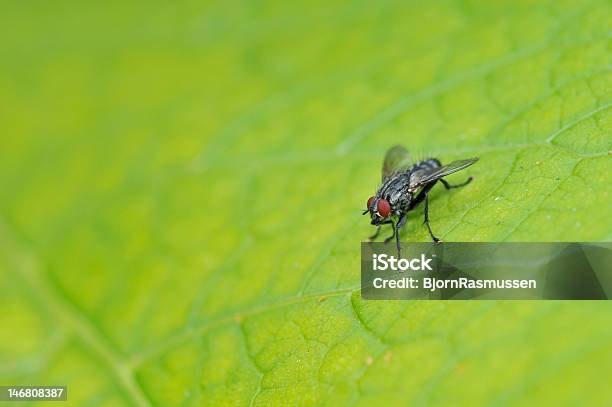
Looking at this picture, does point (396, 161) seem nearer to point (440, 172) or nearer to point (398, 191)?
point (398, 191)

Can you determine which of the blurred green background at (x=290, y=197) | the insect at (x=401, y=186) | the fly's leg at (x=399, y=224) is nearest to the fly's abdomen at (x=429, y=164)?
the insect at (x=401, y=186)

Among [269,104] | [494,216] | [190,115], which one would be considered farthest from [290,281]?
[190,115]

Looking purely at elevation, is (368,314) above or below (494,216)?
below

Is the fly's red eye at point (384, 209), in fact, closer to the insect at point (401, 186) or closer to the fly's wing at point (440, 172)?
the insect at point (401, 186)

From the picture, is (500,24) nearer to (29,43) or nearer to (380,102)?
(380,102)

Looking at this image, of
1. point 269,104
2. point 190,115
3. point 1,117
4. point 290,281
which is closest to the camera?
point 290,281

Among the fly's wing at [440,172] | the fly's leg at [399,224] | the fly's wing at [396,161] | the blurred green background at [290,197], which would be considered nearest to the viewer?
the blurred green background at [290,197]

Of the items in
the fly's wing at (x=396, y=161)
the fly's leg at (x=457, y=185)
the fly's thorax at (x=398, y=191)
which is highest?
the fly's wing at (x=396, y=161)
